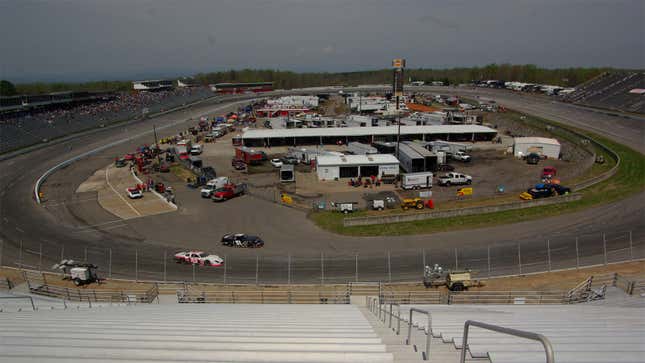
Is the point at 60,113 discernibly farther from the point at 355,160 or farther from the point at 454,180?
the point at 454,180

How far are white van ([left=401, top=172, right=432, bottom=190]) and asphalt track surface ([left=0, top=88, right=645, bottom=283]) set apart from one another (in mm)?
10106

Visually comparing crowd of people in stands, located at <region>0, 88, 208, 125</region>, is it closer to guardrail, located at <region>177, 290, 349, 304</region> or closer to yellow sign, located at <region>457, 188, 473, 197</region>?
guardrail, located at <region>177, 290, 349, 304</region>

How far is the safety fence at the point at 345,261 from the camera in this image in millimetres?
19719

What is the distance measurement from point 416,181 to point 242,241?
1769cm

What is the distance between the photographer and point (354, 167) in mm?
37781

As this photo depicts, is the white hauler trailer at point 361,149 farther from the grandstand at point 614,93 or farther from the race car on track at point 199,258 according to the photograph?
the grandstand at point 614,93

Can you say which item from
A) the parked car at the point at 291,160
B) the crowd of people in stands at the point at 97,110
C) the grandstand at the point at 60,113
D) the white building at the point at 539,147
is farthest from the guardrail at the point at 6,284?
the crowd of people in stands at the point at 97,110

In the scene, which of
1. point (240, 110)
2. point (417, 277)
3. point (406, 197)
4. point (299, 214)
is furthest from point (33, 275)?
point (240, 110)

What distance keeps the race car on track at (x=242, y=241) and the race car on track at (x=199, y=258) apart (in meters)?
1.89

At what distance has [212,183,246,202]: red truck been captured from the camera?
105ft

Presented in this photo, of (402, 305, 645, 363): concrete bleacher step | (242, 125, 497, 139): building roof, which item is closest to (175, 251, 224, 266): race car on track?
(402, 305, 645, 363): concrete bleacher step

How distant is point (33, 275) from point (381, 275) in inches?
741

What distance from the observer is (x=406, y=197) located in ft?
107

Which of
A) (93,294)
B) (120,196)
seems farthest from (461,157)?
(93,294)
